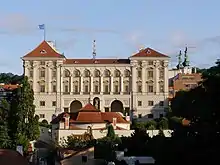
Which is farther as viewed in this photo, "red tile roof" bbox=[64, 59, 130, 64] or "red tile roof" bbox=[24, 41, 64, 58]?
"red tile roof" bbox=[64, 59, 130, 64]

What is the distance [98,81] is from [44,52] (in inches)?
385

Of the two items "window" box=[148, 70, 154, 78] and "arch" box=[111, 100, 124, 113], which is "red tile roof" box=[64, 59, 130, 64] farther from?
"arch" box=[111, 100, 124, 113]

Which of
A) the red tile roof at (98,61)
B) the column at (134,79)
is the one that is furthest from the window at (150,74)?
the red tile roof at (98,61)

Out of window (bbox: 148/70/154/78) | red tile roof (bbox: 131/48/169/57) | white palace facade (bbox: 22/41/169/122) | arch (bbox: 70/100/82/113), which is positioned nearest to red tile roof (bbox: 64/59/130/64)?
white palace facade (bbox: 22/41/169/122)

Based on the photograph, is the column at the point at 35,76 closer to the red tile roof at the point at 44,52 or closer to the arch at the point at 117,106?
the red tile roof at the point at 44,52

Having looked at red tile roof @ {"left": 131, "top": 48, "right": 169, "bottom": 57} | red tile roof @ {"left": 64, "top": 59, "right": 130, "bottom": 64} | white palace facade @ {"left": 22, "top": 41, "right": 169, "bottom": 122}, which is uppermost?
red tile roof @ {"left": 131, "top": 48, "right": 169, "bottom": 57}

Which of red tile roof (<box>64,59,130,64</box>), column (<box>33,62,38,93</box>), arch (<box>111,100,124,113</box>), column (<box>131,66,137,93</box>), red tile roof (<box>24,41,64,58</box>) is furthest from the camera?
red tile roof (<box>64,59,130,64</box>)

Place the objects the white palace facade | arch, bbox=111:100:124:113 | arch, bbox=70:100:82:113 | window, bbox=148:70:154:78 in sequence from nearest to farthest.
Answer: arch, bbox=111:100:124:113, the white palace facade, arch, bbox=70:100:82:113, window, bbox=148:70:154:78

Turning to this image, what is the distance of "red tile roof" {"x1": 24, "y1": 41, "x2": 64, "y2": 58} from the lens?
113125 millimetres

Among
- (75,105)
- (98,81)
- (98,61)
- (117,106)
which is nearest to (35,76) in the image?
(75,105)

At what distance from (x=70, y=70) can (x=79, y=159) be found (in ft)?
244

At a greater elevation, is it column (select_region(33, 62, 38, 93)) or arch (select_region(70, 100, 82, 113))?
column (select_region(33, 62, 38, 93))

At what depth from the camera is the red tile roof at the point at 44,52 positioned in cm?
11312

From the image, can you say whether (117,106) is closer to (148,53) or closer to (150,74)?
(150,74)
